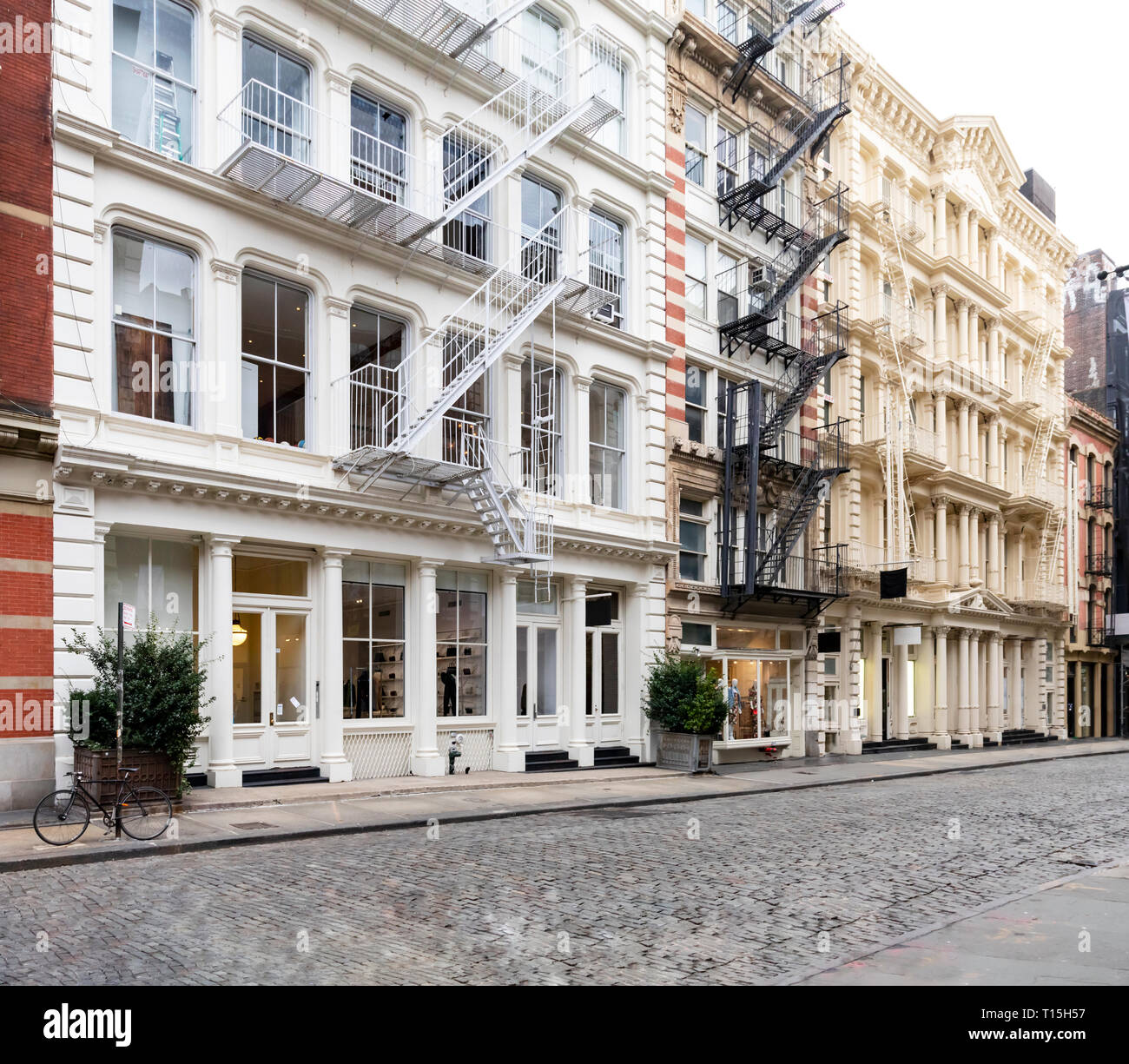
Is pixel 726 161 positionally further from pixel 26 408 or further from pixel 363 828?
pixel 363 828

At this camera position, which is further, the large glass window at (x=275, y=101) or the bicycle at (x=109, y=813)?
the large glass window at (x=275, y=101)

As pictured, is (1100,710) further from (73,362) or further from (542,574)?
Result: (73,362)

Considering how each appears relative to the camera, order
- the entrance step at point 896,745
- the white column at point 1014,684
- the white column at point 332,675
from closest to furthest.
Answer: the white column at point 332,675 → the entrance step at point 896,745 → the white column at point 1014,684

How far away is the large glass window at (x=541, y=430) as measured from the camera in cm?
2303

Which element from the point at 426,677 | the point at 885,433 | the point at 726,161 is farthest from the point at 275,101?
the point at 885,433

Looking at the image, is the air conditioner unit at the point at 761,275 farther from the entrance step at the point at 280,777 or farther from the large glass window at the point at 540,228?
the entrance step at the point at 280,777

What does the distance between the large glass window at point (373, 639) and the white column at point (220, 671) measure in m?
2.49

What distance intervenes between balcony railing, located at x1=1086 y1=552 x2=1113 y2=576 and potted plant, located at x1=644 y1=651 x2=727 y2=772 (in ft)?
113

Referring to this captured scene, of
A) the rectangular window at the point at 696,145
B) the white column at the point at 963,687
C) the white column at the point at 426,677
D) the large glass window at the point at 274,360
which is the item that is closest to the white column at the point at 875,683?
the white column at the point at 963,687

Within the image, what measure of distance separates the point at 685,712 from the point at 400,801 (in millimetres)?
8605

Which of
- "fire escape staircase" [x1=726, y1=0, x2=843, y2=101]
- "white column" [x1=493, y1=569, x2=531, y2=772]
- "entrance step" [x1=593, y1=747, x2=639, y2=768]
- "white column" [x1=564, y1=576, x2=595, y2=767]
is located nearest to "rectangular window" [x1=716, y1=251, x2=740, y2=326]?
"fire escape staircase" [x1=726, y1=0, x2=843, y2=101]

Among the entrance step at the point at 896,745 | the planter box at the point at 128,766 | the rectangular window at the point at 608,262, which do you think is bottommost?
the entrance step at the point at 896,745

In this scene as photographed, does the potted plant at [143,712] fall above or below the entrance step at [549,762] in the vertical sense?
above

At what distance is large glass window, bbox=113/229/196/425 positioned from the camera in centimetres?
1642
